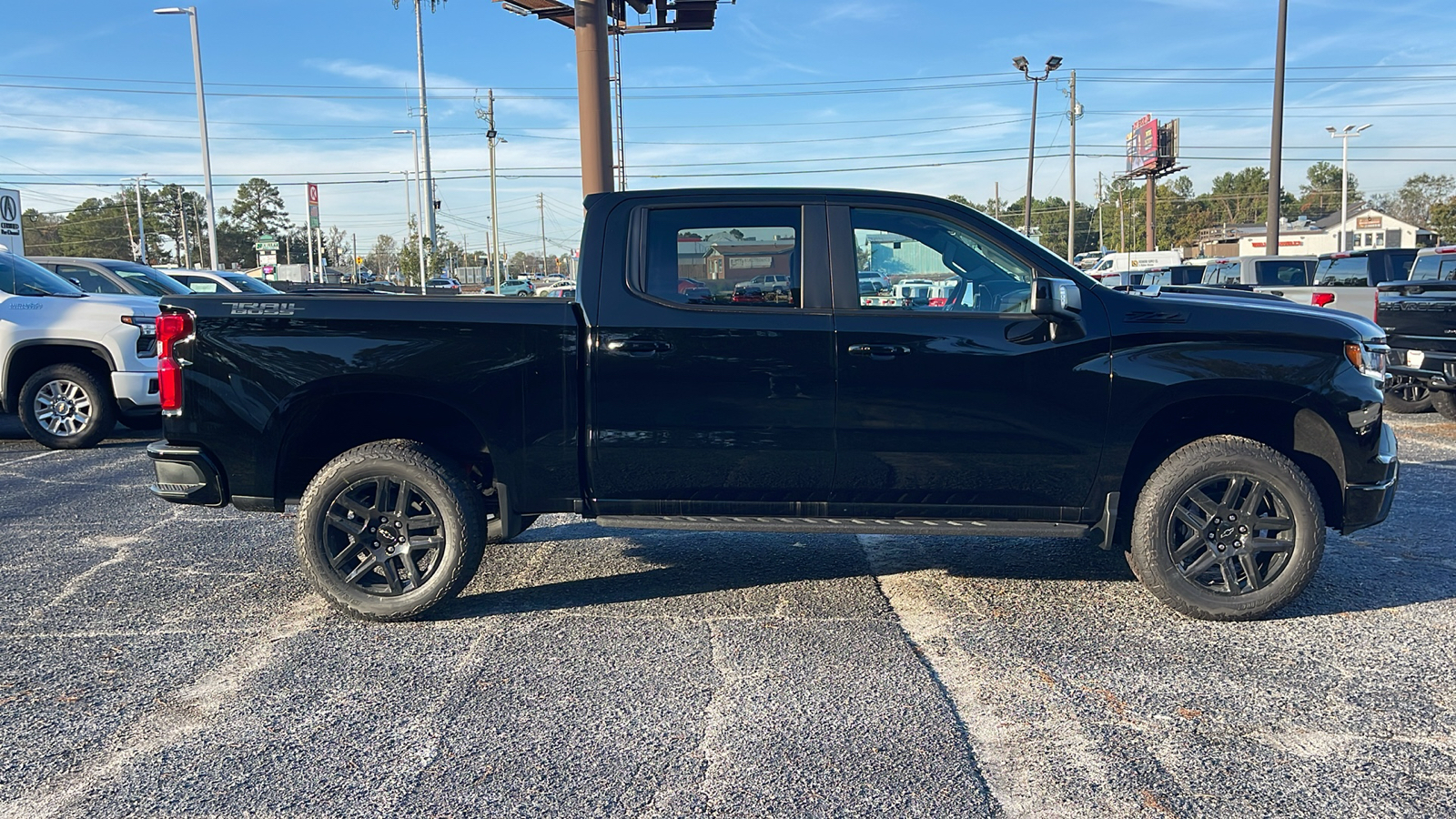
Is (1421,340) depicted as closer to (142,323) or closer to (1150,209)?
(142,323)

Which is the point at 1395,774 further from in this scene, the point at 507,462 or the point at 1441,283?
the point at 1441,283

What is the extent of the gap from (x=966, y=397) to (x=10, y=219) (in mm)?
21882

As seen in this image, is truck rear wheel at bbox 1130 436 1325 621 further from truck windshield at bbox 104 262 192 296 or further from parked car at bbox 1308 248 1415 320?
parked car at bbox 1308 248 1415 320

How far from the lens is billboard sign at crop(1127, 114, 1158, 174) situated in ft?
216

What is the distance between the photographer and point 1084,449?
4516 mm

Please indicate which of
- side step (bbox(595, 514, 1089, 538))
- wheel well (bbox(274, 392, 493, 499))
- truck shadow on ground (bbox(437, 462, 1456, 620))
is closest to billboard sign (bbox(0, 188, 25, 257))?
truck shadow on ground (bbox(437, 462, 1456, 620))

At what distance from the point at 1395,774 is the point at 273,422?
14.9ft

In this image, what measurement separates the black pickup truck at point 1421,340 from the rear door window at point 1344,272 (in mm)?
3763

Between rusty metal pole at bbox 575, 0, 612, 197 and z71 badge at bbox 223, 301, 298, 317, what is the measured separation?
22.4ft

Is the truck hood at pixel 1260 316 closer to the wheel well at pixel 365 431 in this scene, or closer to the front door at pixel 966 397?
the front door at pixel 966 397

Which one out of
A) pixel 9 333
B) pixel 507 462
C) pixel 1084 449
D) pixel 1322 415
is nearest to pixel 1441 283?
pixel 1322 415

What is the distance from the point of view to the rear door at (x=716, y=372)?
177 inches

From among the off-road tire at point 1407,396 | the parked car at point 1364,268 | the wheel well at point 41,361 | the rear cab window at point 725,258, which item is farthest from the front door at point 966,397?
the parked car at point 1364,268

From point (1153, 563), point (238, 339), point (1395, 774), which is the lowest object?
point (1395, 774)
